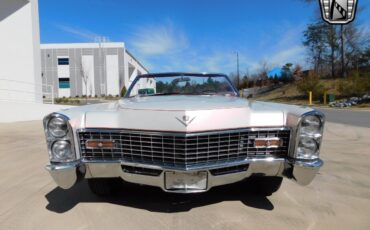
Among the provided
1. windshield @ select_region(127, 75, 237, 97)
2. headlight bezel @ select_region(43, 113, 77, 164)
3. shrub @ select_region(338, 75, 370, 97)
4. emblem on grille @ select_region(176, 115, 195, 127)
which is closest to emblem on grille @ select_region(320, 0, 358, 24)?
windshield @ select_region(127, 75, 237, 97)

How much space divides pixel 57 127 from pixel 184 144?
3.81 ft

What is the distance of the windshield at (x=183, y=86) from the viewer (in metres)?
4.39

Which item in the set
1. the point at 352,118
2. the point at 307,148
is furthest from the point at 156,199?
the point at 352,118

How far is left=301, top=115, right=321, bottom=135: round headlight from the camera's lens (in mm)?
2836

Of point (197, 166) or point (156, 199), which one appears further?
point (156, 199)

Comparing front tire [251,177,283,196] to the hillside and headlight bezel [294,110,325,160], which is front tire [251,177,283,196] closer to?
headlight bezel [294,110,325,160]

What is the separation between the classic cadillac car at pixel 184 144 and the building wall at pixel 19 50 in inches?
497

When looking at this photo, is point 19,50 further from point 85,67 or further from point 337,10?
point 85,67

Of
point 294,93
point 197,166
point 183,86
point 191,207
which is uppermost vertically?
point 294,93

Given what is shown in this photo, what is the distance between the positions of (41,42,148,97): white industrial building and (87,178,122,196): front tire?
167ft

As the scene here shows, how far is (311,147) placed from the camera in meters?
2.86

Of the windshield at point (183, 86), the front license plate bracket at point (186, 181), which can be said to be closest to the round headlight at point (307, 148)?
the front license plate bracket at point (186, 181)

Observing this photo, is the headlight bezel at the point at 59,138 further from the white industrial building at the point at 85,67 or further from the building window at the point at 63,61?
the building window at the point at 63,61

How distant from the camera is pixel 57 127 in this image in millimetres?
2871
